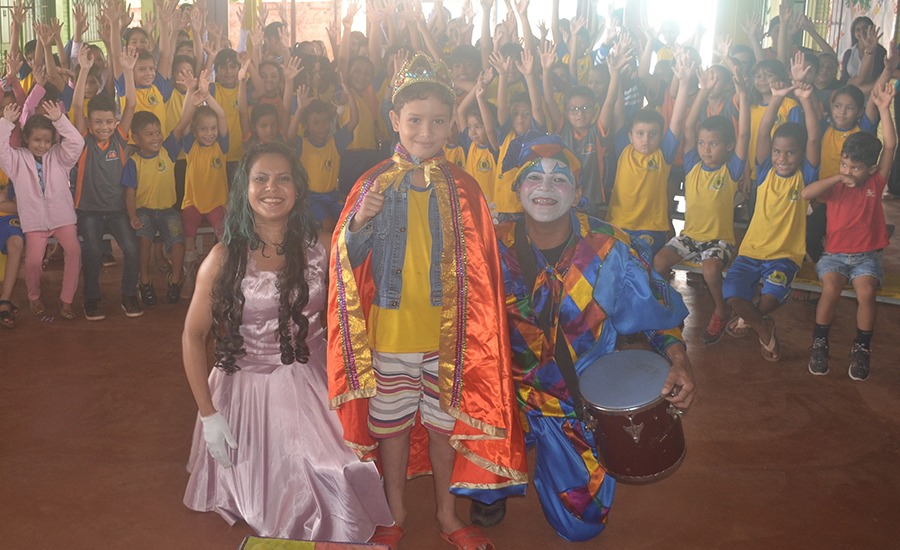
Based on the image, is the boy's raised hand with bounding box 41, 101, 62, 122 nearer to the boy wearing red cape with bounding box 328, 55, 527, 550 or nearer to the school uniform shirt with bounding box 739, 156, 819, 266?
the boy wearing red cape with bounding box 328, 55, 527, 550

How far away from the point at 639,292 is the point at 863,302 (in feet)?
8.23

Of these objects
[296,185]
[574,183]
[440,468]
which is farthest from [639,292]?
[296,185]

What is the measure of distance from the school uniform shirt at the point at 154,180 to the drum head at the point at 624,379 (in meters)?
4.22

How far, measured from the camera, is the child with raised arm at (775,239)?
16.0ft

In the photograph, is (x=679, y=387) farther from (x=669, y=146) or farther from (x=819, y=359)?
(x=669, y=146)

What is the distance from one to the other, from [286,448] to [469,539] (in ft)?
2.44

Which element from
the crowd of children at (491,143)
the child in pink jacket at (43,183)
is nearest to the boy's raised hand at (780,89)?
the crowd of children at (491,143)

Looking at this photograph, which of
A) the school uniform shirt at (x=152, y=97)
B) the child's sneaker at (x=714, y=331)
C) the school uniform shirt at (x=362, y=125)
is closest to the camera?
the child's sneaker at (x=714, y=331)

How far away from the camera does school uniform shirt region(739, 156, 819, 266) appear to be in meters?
4.98

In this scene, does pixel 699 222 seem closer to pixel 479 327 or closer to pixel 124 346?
pixel 479 327

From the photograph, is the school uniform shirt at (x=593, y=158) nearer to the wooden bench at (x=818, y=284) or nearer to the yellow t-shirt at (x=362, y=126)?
the wooden bench at (x=818, y=284)

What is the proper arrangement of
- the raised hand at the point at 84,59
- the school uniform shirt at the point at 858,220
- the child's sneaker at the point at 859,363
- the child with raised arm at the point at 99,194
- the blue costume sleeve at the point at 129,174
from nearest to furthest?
1. the child's sneaker at the point at 859,363
2. the school uniform shirt at the point at 858,220
3. the raised hand at the point at 84,59
4. the child with raised arm at the point at 99,194
5. the blue costume sleeve at the point at 129,174

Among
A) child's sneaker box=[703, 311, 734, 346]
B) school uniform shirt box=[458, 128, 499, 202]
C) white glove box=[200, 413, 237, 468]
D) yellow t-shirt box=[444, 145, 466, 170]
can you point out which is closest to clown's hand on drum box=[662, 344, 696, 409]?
white glove box=[200, 413, 237, 468]

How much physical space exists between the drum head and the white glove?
129 cm
